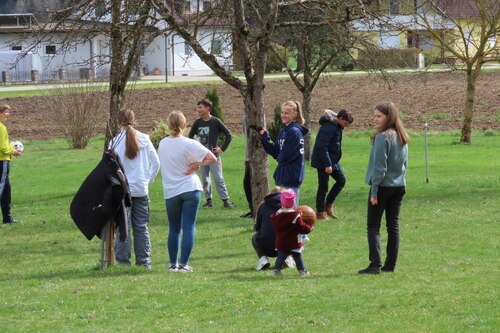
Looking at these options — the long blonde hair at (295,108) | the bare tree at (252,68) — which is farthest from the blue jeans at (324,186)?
the long blonde hair at (295,108)

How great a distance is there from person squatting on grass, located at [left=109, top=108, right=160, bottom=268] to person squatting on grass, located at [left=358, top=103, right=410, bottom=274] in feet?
8.43

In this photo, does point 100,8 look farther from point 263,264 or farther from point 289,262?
point 263,264

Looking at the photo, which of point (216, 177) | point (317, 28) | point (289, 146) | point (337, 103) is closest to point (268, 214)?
point (289, 146)

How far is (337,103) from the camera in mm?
43844

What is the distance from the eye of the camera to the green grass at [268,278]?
8.16m

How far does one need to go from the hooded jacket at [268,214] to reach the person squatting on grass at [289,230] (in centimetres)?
41

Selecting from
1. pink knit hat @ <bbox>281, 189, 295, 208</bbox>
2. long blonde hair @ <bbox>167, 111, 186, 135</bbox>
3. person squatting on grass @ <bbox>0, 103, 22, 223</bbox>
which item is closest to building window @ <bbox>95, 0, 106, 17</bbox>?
person squatting on grass @ <bbox>0, 103, 22, 223</bbox>

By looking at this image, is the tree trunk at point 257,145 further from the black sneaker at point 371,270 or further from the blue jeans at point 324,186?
the black sneaker at point 371,270

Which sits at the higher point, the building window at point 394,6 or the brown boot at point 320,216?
the building window at point 394,6

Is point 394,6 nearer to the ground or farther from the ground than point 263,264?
farther from the ground

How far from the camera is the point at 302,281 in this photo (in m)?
10.1

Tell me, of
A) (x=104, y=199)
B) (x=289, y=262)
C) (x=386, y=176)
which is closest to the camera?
(x=386, y=176)

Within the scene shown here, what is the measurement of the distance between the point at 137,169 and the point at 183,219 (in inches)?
31.5

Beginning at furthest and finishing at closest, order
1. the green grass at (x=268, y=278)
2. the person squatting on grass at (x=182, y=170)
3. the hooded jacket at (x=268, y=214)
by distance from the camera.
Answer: the hooded jacket at (x=268, y=214) < the person squatting on grass at (x=182, y=170) < the green grass at (x=268, y=278)
